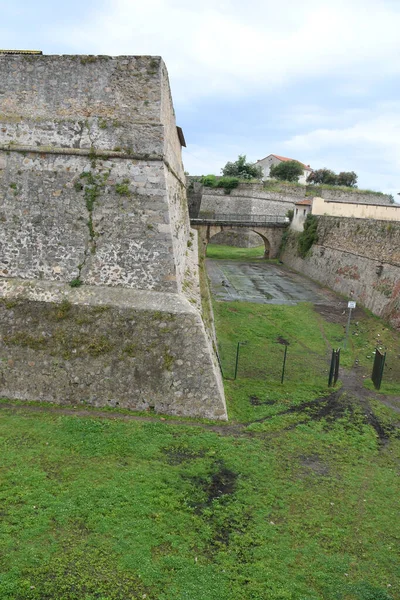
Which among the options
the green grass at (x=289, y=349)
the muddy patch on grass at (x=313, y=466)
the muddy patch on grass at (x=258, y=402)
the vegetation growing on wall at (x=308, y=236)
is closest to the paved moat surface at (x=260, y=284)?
the green grass at (x=289, y=349)

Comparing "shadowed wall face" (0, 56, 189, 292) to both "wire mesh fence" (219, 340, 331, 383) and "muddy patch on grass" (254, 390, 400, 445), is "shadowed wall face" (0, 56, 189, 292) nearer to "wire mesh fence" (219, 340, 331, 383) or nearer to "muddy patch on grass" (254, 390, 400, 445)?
"wire mesh fence" (219, 340, 331, 383)

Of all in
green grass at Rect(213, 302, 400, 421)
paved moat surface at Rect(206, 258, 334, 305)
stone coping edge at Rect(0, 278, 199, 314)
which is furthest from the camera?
paved moat surface at Rect(206, 258, 334, 305)

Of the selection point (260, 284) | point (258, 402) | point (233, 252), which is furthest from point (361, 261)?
point (233, 252)

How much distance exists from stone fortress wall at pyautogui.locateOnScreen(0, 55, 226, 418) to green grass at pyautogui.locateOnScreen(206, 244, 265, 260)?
97.1 ft

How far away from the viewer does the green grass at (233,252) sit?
39922 mm

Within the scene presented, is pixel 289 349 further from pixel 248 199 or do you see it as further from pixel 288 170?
pixel 288 170

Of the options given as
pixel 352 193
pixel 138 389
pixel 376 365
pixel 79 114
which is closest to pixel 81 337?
pixel 138 389

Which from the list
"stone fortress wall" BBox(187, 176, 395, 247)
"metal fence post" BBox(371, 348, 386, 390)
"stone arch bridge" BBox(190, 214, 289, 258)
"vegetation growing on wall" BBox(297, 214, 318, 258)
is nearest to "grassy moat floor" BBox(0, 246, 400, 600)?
"metal fence post" BBox(371, 348, 386, 390)

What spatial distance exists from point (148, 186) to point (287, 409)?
6174mm

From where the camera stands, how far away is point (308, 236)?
1283 inches

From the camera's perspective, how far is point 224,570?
562cm

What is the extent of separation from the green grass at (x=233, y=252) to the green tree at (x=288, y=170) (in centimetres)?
1563

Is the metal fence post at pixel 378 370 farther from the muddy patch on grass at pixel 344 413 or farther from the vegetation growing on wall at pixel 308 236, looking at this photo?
the vegetation growing on wall at pixel 308 236

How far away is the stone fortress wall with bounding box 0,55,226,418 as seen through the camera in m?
9.39
